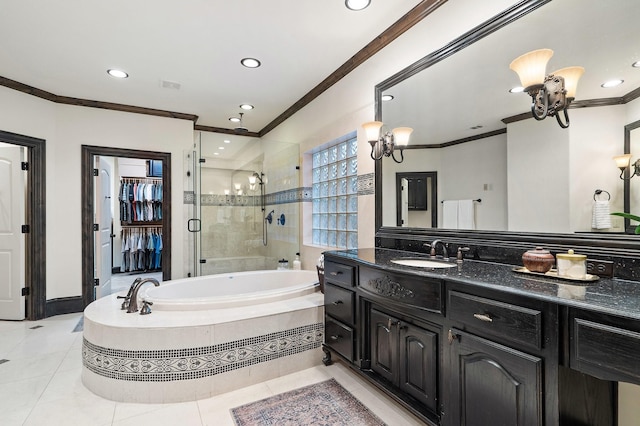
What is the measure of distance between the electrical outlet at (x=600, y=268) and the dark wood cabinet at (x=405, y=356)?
2.38 feet

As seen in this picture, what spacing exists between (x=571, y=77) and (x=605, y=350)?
47.0 inches

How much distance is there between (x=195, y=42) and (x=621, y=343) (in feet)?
10.4

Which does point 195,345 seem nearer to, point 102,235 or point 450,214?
point 450,214

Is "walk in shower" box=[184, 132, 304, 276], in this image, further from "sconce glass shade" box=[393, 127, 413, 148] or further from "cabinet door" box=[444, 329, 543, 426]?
"cabinet door" box=[444, 329, 543, 426]

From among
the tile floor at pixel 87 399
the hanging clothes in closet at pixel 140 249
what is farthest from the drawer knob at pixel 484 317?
the hanging clothes in closet at pixel 140 249

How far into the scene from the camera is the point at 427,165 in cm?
223

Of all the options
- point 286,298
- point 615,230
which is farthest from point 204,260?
point 615,230

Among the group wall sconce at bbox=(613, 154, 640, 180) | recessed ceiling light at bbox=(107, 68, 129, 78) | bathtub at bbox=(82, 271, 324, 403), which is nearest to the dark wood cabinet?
bathtub at bbox=(82, 271, 324, 403)

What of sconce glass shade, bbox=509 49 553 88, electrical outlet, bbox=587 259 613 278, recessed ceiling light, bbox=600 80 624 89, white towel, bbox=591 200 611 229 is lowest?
electrical outlet, bbox=587 259 613 278

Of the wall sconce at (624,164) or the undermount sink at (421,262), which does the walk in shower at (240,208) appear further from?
the wall sconce at (624,164)

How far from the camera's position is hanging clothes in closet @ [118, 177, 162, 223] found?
20.6 ft

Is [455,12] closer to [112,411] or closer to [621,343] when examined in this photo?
[621,343]

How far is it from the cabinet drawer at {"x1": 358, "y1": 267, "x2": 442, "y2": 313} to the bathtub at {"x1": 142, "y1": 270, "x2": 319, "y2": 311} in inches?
37.1

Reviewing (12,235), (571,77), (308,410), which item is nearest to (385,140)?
(571,77)
